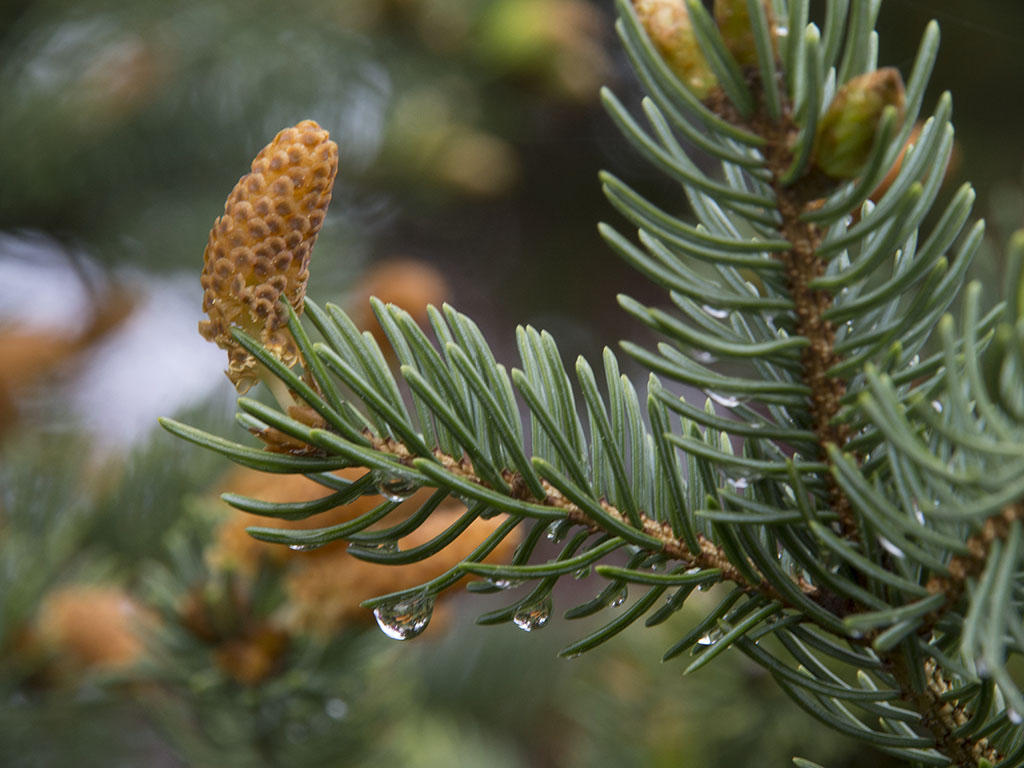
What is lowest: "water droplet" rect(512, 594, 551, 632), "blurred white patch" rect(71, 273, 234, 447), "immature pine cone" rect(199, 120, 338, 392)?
"blurred white patch" rect(71, 273, 234, 447)

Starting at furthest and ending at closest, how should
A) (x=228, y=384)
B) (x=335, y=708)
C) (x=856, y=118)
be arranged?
(x=228, y=384) → (x=335, y=708) → (x=856, y=118)

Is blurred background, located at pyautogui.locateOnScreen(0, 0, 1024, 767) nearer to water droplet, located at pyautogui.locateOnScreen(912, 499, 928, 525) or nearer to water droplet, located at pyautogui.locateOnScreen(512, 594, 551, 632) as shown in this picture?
water droplet, located at pyautogui.locateOnScreen(512, 594, 551, 632)

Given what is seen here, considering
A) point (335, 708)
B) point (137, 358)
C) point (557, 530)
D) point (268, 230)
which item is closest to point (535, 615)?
point (557, 530)

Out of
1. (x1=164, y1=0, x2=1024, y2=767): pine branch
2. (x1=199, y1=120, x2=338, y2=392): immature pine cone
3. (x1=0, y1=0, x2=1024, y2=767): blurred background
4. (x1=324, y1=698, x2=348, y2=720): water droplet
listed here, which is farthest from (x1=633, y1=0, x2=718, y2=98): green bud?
(x1=324, y1=698, x2=348, y2=720): water droplet

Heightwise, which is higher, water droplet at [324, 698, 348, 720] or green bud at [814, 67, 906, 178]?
green bud at [814, 67, 906, 178]

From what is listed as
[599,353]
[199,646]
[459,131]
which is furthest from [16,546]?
[599,353]

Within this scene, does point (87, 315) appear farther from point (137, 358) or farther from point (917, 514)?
point (917, 514)
